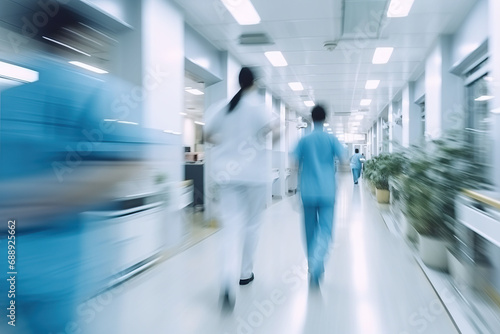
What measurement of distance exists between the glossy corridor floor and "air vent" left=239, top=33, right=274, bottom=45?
2700mm

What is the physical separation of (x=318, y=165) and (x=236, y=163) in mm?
669

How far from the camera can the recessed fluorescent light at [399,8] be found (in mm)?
3371

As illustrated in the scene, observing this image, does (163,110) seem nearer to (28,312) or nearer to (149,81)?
(149,81)

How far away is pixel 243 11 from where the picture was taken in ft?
12.0

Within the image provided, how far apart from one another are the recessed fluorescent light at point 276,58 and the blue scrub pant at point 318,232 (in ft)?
10.9

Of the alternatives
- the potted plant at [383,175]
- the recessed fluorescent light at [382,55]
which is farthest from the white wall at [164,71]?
the potted plant at [383,175]

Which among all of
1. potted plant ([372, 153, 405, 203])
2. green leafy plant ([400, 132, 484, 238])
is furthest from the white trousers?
potted plant ([372, 153, 405, 203])

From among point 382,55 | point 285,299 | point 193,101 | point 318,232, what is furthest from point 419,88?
point 193,101

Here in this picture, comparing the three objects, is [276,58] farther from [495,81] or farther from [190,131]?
[190,131]

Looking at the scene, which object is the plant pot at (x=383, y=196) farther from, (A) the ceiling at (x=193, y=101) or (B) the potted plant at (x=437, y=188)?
(A) the ceiling at (x=193, y=101)

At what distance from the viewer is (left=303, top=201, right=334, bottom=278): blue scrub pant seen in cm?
237

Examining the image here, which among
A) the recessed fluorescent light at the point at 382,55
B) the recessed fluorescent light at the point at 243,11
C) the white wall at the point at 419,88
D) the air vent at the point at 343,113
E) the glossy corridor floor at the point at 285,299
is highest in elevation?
the recessed fluorescent light at the point at 243,11

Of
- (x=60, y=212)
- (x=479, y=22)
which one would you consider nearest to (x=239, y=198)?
(x=60, y=212)

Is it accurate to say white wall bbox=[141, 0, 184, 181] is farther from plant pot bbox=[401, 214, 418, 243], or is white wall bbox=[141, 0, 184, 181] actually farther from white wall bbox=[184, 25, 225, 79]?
plant pot bbox=[401, 214, 418, 243]
